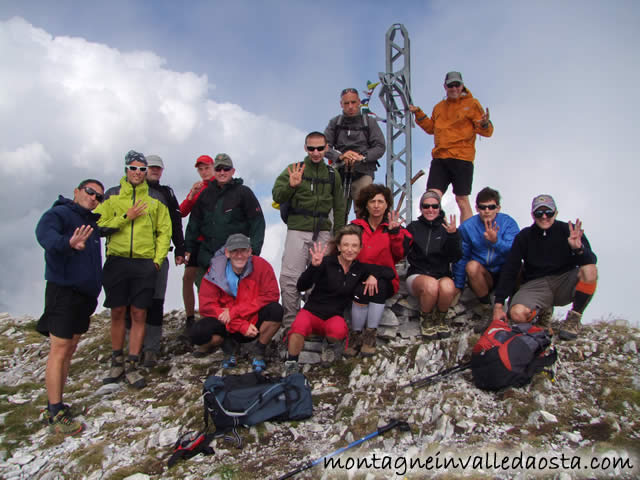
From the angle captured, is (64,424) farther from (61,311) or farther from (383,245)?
(383,245)

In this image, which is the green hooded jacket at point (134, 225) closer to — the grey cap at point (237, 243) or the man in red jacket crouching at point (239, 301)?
the man in red jacket crouching at point (239, 301)

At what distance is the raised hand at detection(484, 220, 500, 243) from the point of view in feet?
24.9

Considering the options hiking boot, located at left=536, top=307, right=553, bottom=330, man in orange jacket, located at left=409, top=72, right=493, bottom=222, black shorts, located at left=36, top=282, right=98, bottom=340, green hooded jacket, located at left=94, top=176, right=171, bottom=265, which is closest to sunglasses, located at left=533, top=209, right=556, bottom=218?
hiking boot, located at left=536, top=307, right=553, bottom=330

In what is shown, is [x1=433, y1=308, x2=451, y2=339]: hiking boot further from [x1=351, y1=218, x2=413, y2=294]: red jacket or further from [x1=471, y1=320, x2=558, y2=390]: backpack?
[x1=471, y1=320, x2=558, y2=390]: backpack

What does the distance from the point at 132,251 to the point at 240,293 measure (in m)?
2.02

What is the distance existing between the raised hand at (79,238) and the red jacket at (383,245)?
4491 mm

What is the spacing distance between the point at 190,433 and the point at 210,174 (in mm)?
5531

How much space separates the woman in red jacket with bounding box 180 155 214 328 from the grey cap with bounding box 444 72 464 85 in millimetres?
5595

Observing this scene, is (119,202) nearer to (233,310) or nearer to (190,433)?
(233,310)

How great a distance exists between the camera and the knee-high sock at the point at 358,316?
7.38 m

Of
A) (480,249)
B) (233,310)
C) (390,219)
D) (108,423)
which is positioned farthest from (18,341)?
(480,249)

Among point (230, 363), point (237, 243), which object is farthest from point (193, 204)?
point (230, 363)

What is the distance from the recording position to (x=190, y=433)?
228 inches

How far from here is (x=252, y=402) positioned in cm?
579
